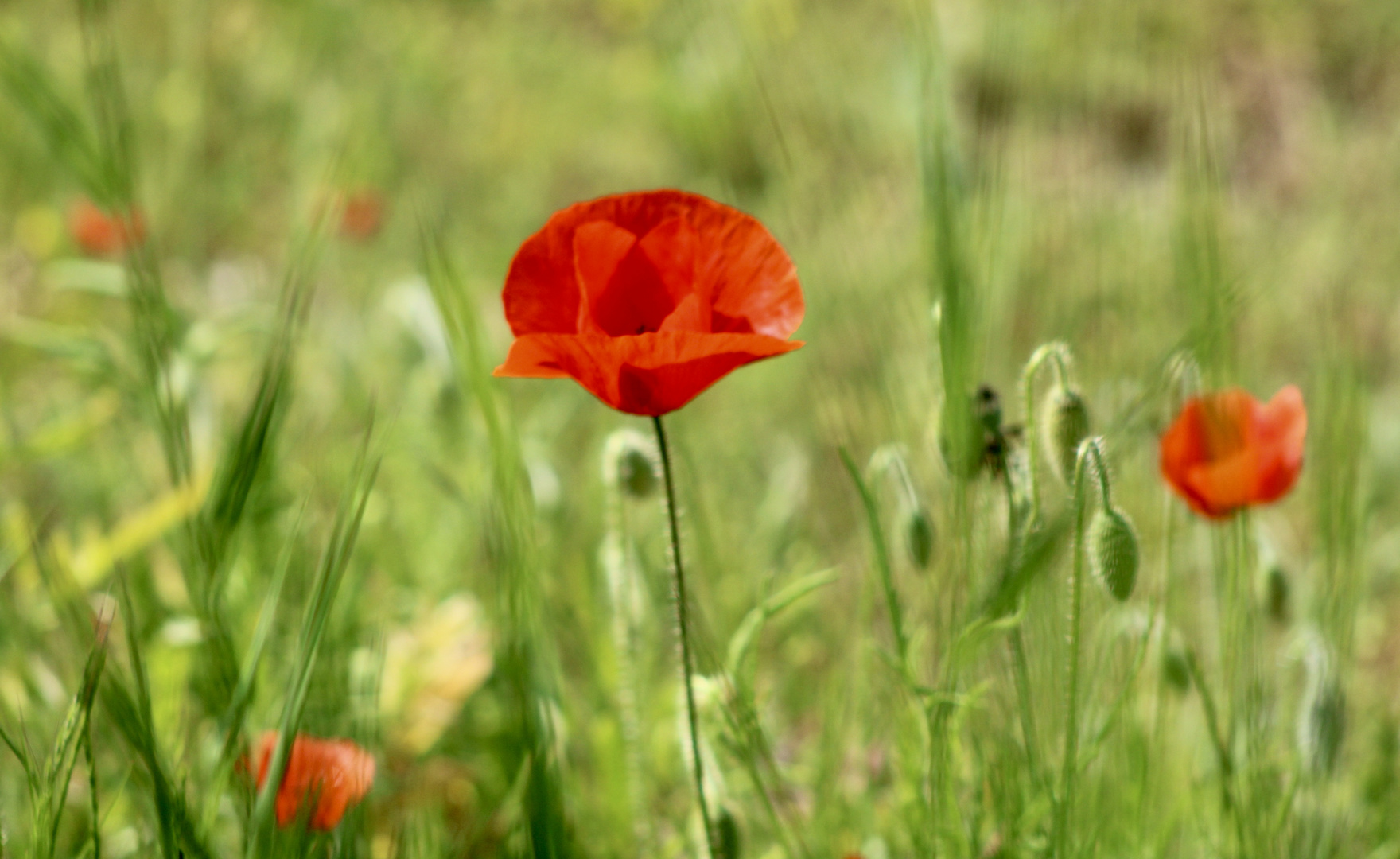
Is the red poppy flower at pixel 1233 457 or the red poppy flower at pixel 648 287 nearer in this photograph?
→ the red poppy flower at pixel 648 287

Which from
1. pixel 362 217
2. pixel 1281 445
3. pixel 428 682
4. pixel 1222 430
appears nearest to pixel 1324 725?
pixel 1281 445

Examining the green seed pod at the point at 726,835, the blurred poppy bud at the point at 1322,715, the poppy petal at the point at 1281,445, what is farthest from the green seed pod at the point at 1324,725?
the green seed pod at the point at 726,835

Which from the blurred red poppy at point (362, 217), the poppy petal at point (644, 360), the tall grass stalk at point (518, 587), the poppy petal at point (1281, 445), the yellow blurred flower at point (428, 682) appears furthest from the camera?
the blurred red poppy at point (362, 217)

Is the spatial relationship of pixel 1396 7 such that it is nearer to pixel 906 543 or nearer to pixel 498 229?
pixel 498 229

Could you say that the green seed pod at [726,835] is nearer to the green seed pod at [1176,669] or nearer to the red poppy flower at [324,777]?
the red poppy flower at [324,777]

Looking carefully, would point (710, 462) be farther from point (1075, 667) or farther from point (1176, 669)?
point (1075, 667)

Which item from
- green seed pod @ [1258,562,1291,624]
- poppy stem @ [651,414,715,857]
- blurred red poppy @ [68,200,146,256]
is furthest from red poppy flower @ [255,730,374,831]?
blurred red poppy @ [68,200,146,256]

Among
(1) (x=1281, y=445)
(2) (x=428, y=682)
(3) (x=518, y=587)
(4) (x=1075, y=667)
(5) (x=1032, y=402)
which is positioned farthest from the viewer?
(2) (x=428, y=682)
